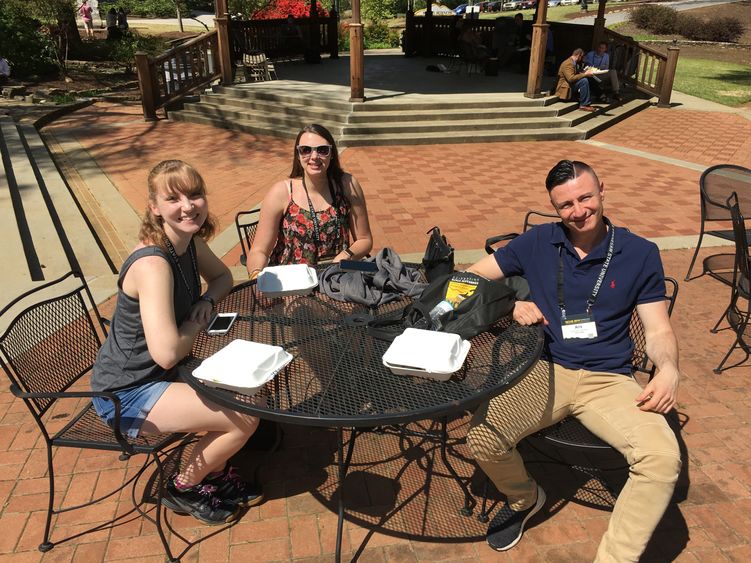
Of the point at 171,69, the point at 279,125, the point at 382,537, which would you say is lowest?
the point at 382,537

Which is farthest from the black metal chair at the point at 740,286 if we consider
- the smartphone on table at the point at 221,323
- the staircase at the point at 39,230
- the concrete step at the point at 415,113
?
the concrete step at the point at 415,113

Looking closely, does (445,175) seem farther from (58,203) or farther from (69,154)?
(69,154)

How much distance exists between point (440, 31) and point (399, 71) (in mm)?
3871

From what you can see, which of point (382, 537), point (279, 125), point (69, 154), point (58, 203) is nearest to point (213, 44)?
point (279, 125)

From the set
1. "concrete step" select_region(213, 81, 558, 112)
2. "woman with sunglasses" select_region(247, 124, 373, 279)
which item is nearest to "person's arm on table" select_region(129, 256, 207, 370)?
"woman with sunglasses" select_region(247, 124, 373, 279)

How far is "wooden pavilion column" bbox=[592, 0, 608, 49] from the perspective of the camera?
1227cm

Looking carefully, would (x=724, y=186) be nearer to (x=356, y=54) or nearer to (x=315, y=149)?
(x=315, y=149)

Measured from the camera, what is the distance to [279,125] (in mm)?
10344

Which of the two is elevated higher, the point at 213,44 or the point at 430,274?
the point at 213,44

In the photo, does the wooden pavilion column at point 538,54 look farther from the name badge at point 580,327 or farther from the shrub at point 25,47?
the shrub at point 25,47

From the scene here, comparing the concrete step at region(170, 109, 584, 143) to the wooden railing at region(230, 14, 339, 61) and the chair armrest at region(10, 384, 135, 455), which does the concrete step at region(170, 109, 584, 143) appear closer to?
the wooden railing at region(230, 14, 339, 61)

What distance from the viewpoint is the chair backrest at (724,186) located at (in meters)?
4.52

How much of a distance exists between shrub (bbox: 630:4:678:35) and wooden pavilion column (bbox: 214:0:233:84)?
28714 mm

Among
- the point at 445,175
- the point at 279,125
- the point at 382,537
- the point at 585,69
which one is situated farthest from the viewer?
the point at 585,69
